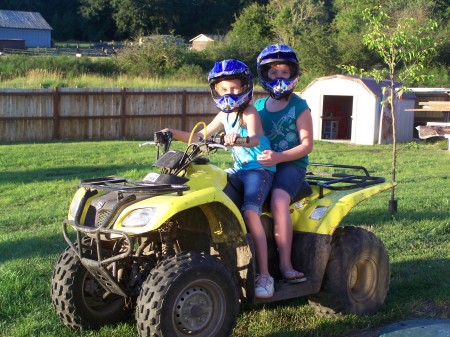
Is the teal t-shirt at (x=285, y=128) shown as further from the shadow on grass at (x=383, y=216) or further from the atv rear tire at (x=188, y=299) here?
the shadow on grass at (x=383, y=216)

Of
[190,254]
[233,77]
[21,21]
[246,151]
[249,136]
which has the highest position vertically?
[21,21]

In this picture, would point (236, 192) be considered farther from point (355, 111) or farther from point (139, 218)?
point (355, 111)

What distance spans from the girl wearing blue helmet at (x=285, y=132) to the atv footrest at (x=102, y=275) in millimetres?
1303

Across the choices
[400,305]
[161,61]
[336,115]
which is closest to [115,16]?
[161,61]

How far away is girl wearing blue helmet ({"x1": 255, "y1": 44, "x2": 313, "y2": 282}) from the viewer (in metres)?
5.52

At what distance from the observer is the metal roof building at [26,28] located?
238 feet

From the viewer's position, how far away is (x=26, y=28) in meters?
72.7

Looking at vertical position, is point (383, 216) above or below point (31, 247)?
above

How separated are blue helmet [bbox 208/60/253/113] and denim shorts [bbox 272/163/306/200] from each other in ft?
2.13

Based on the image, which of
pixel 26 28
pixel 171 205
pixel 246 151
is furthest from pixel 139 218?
pixel 26 28

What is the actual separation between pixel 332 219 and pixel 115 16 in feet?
241

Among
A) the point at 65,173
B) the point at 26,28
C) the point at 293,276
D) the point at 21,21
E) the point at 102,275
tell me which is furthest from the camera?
the point at 21,21

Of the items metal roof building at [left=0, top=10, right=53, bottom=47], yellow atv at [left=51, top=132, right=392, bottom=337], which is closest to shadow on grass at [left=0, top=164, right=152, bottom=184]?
yellow atv at [left=51, top=132, right=392, bottom=337]

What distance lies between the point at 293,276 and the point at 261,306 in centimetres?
76
